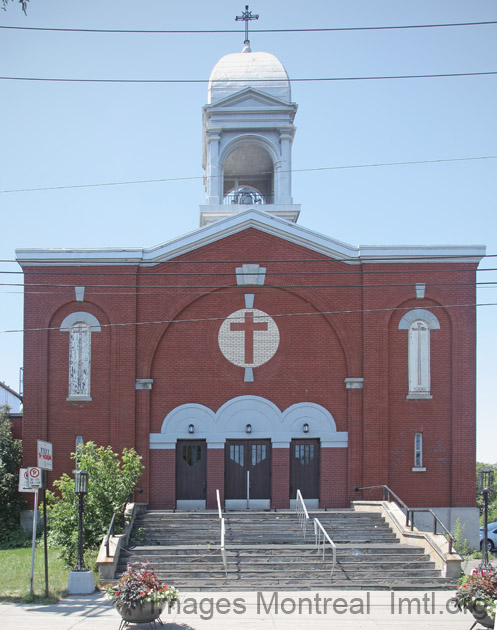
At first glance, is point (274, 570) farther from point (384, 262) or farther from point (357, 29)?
point (357, 29)

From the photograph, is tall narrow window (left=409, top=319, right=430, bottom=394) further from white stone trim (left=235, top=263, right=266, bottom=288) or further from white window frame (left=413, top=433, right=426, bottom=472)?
white stone trim (left=235, top=263, right=266, bottom=288)

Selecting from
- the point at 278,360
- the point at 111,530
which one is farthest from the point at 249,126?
the point at 111,530

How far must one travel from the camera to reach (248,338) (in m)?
27.1

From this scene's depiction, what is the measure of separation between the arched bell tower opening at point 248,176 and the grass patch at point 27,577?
14.5 metres

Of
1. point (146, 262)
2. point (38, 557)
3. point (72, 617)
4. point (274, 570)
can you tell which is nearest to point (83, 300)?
point (146, 262)

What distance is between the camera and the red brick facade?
2650 centimetres

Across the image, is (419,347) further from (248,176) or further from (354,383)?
(248,176)

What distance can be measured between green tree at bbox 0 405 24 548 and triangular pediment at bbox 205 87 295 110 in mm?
13292

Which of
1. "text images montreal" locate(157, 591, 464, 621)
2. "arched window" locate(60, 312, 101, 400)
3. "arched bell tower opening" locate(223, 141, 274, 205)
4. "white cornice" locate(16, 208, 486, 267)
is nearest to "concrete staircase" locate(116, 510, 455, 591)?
"text images montreal" locate(157, 591, 464, 621)

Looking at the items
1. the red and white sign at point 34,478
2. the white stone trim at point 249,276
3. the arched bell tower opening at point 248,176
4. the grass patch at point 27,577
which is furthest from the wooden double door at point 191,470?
the arched bell tower opening at point 248,176

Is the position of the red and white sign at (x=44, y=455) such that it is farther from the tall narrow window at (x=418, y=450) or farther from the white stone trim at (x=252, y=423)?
the tall narrow window at (x=418, y=450)

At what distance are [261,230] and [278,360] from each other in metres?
4.11

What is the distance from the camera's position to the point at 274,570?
68.0 ft

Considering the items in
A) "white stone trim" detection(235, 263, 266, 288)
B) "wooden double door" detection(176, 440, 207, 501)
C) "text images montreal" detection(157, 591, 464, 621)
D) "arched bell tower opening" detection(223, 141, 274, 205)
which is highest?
"arched bell tower opening" detection(223, 141, 274, 205)
